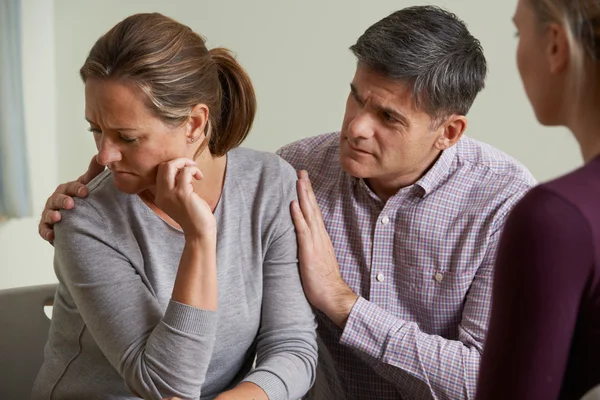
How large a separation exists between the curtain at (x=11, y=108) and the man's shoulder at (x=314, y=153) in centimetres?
119

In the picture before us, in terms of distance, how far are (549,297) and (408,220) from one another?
0.86m

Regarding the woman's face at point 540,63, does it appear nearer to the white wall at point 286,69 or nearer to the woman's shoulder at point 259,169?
the woman's shoulder at point 259,169

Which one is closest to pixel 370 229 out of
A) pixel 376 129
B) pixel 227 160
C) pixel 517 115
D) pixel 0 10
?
pixel 376 129

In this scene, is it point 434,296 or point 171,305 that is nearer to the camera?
point 171,305

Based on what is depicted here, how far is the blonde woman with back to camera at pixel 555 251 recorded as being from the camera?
2.81 ft

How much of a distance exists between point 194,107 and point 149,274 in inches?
12.5

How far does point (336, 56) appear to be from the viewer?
2703mm

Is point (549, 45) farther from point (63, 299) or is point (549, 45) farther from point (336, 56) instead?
point (336, 56)

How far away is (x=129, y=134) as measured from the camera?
1.38 m

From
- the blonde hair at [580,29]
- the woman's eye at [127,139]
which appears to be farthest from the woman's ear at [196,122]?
the blonde hair at [580,29]

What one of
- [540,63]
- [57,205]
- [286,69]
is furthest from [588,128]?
[286,69]

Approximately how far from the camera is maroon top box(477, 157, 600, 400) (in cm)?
85

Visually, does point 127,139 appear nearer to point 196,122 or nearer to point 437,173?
point 196,122

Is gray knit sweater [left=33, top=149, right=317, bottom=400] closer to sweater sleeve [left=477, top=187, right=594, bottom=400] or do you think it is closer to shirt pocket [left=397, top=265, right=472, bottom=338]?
shirt pocket [left=397, top=265, right=472, bottom=338]
